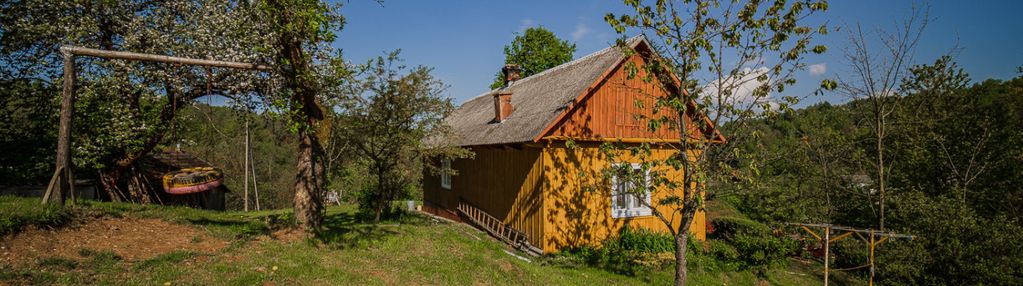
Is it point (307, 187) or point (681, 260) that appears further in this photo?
point (307, 187)

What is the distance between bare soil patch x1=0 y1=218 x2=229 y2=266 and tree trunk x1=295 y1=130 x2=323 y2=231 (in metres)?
1.49

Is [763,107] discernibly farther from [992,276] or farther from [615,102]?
[992,276]

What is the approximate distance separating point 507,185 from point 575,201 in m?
2.32

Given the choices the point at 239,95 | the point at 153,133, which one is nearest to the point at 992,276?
the point at 239,95

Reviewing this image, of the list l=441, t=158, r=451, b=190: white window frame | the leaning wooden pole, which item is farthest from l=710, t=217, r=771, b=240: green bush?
the leaning wooden pole

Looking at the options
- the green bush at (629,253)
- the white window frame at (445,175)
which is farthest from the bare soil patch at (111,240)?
the white window frame at (445,175)

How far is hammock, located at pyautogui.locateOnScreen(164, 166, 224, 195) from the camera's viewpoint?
18.6 meters

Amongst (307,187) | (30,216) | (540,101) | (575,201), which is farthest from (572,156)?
(30,216)

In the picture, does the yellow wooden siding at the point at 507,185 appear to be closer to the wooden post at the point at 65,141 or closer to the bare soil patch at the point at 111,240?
the bare soil patch at the point at 111,240

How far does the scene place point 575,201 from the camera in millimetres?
11898

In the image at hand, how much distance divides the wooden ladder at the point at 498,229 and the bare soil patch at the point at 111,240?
695 cm

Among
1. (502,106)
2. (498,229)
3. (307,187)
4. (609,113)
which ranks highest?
(502,106)

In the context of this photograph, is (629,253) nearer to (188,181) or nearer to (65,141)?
(65,141)

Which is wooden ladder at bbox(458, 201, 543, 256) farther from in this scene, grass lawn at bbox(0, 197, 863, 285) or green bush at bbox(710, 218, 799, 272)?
green bush at bbox(710, 218, 799, 272)
